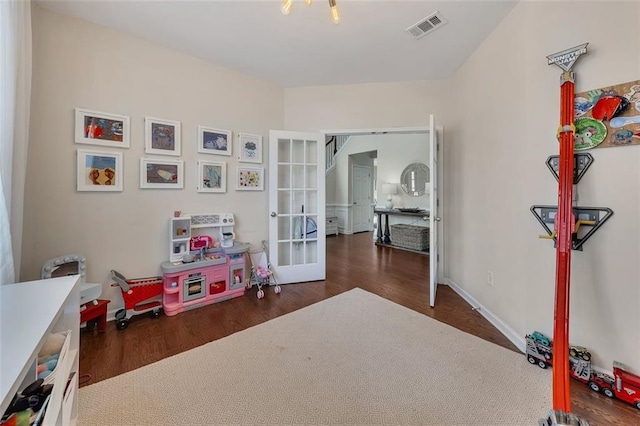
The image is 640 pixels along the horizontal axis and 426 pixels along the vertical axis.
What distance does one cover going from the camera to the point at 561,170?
58.3 inches

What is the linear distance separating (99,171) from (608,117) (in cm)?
367

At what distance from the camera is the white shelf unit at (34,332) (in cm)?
59

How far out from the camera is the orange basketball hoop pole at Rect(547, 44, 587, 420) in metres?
1.33

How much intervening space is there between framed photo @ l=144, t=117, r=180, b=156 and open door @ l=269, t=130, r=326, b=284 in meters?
1.16

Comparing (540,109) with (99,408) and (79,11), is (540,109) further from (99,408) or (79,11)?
(79,11)

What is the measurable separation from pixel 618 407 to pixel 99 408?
275cm

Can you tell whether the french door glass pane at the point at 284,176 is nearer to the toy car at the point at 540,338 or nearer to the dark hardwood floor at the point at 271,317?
the dark hardwood floor at the point at 271,317

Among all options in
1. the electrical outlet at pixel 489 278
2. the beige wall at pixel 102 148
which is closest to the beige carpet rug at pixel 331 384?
the electrical outlet at pixel 489 278

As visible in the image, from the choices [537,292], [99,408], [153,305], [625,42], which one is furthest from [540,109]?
[153,305]

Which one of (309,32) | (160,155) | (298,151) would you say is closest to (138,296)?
(160,155)

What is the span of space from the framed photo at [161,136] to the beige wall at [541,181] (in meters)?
3.02

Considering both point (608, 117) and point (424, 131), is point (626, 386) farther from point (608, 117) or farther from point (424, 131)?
point (424, 131)

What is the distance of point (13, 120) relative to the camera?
5.27 feet

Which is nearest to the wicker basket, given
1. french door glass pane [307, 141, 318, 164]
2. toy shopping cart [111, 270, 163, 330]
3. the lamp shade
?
the lamp shade
